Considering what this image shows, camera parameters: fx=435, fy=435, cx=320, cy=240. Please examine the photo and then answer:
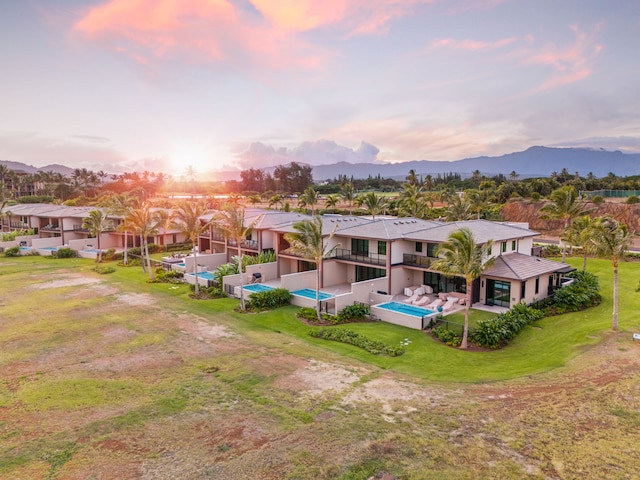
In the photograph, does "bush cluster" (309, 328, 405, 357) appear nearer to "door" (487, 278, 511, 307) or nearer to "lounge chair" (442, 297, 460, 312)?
"lounge chair" (442, 297, 460, 312)

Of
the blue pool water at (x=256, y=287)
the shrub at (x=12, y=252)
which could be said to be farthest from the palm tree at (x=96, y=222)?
the blue pool water at (x=256, y=287)

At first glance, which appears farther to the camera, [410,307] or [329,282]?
[329,282]

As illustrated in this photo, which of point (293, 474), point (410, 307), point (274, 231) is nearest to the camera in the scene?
point (293, 474)

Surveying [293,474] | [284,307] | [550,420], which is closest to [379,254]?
[284,307]

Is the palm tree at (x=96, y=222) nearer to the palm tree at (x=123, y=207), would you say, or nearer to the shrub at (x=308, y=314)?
the palm tree at (x=123, y=207)

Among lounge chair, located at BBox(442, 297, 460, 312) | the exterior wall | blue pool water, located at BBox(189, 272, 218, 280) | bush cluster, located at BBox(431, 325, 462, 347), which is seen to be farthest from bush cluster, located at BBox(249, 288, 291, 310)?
bush cluster, located at BBox(431, 325, 462, 347)

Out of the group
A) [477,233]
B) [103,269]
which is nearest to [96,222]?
[103,269]

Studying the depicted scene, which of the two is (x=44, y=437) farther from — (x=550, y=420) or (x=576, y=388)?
(x=576, y=388)
